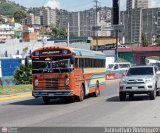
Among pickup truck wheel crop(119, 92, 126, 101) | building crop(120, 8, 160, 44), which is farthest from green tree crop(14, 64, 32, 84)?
building crop(120, 8, 160, 44)

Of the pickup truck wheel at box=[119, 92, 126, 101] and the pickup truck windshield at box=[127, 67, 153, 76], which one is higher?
the pickup truck windshield at box=[127, 67, 153, 76]

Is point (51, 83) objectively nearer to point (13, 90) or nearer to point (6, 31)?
point (13, 90)

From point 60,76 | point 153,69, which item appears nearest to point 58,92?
point 60,76

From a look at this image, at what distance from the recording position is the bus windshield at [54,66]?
22484mm

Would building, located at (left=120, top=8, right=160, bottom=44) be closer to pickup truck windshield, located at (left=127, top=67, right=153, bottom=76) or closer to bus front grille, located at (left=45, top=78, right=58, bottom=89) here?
pickup truck windshield, located at (left=127, top=67, right=153, bottom=76)

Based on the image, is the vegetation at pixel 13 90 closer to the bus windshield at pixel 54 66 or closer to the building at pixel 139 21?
the bus windshield at pixel 54 66

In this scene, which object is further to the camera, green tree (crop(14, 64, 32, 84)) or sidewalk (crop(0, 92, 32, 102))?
green tree (crop(14, 64, 32, 84))

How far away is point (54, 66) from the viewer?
2258 cm

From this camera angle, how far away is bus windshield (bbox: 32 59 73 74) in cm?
2248

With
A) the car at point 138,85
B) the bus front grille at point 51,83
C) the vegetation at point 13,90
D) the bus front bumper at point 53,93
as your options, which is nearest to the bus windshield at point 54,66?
the bus front grille at point 51,83

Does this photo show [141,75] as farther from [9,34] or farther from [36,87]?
[9,34]

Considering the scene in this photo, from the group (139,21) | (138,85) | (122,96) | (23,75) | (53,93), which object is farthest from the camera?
(139,21)

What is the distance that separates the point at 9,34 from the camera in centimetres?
17538

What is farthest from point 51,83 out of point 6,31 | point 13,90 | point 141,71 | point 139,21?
point 6,31
